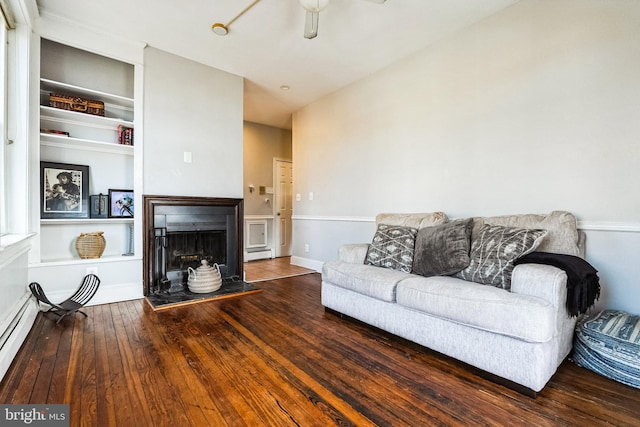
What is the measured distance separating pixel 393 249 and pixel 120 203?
9.31 ft

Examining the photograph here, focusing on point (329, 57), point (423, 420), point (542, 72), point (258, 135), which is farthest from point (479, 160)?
point (258, 135)

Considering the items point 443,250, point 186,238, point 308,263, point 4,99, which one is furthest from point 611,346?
point 4,99

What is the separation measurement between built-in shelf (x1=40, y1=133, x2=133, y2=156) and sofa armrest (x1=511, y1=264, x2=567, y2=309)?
3547 millimetres

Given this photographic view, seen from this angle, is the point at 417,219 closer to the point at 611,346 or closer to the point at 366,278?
the point at 366,278

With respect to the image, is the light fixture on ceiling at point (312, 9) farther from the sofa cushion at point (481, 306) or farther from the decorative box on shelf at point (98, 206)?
the decorative box on shelf at point (98, 206)

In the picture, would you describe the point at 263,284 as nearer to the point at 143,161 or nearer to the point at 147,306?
the point at 147,306

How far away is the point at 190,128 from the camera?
3.38 m

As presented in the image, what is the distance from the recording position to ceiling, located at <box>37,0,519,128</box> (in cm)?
246

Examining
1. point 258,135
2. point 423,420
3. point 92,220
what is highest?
point 258,135

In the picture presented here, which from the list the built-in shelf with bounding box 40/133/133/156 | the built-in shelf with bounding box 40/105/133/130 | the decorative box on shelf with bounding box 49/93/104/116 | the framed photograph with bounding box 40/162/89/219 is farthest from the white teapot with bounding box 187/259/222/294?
the decorative box on shelf with bounding box 49/93/104/116

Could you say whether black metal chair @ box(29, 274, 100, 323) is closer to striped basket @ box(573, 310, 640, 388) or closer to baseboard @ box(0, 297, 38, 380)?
baseboard @ box(0, 297, 38, 380)

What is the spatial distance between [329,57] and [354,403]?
325cm

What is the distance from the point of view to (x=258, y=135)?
221 inches

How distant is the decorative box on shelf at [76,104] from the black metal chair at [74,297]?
161 cm
